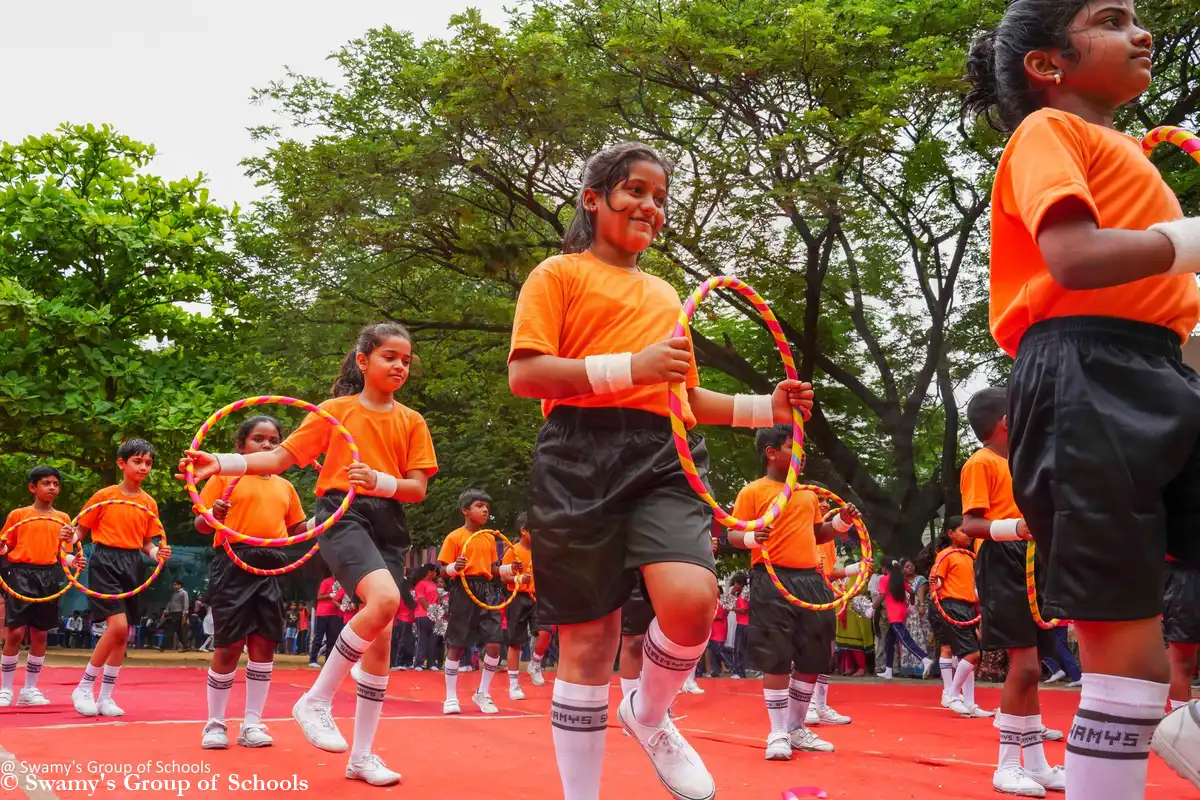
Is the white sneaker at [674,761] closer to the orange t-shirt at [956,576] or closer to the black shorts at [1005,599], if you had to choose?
the black shorts at [1005,599]

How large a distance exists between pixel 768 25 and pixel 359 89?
291 inches

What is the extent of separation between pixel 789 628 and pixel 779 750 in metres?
1.00

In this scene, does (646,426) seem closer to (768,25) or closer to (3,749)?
(3,749)

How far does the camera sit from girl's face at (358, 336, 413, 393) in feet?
20.5

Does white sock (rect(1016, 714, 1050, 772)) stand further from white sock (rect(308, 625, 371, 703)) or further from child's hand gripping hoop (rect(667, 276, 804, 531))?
white sock (rect(308, 625, 371, 703))

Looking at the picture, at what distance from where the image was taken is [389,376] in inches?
247

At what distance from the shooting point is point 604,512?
3684 mm

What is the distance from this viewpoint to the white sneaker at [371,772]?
5.46m

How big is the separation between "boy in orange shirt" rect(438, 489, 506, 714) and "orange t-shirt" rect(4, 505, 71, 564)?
13.3 feet

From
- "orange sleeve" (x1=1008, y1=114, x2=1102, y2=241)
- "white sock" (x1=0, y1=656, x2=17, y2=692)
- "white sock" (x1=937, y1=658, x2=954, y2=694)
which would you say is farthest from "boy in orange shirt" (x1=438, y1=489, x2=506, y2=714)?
"orange sleeve" (x1=1008, y1=114, x2=1102, y2=241)

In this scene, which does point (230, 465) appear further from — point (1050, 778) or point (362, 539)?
point (1050, 778)

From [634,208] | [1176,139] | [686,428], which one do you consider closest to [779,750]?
[686,428]

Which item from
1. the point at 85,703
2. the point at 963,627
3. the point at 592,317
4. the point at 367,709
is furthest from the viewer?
the point at 963,627

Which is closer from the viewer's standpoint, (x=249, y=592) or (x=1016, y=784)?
(x=1016, y=784)
